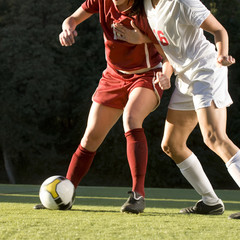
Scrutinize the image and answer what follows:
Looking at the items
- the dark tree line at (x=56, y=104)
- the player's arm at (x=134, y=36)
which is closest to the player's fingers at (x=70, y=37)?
the player's arm at (x=134, y=36)

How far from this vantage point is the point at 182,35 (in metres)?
4.07

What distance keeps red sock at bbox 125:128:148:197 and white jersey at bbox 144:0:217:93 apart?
53 cm

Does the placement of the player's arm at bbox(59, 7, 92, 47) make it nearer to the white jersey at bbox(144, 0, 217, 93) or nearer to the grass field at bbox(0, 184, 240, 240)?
the white jersey at bbox(144, 0, 217, 93)

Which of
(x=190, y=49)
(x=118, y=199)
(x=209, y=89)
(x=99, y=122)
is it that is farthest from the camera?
(x=118, y=199)

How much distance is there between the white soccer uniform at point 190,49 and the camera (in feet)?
12.9

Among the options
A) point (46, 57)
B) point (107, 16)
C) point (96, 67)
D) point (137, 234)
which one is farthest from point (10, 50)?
point (137, 234)

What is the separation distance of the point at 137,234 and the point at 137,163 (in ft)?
4.14

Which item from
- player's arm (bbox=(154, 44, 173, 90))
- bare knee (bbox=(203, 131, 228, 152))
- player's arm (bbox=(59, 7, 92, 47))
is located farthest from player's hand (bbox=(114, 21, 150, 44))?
bare knee (bbox=(203, 131, 228, 152))

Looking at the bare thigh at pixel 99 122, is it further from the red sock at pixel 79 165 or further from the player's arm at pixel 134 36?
the player's arm at pixel 134 36

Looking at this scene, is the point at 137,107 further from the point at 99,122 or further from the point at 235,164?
the point at 235,164

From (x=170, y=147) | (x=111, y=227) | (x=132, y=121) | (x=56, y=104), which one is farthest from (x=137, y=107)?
(x=56, y=104)

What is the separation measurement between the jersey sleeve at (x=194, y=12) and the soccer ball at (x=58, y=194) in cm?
171

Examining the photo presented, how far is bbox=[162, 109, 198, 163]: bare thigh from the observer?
176 inches

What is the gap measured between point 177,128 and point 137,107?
383 mm
